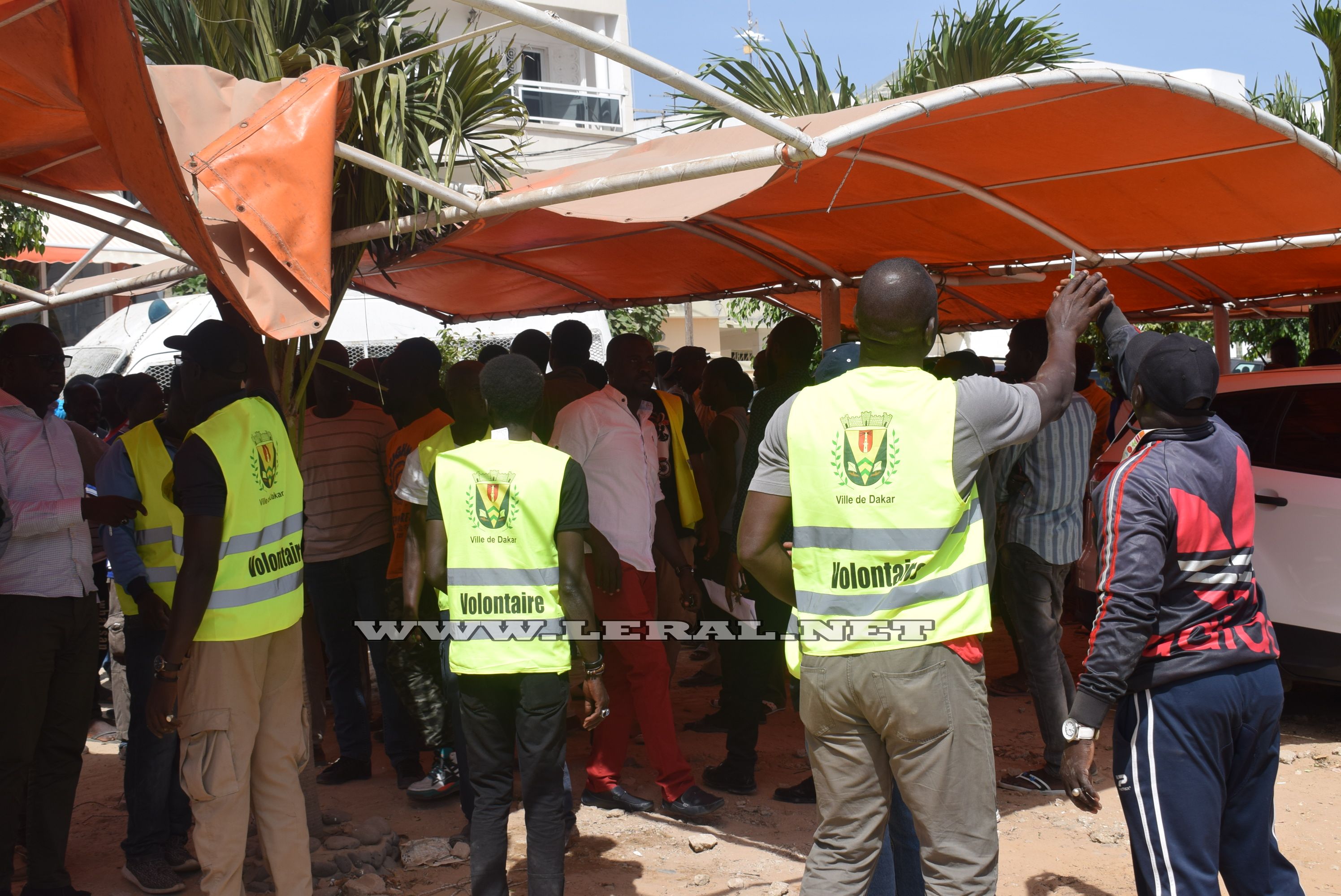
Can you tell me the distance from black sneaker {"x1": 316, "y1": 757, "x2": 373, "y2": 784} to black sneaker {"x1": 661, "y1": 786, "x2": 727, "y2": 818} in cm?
161

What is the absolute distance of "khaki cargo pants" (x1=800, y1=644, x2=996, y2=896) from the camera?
8.62 feet

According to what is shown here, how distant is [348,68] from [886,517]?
2.98 m

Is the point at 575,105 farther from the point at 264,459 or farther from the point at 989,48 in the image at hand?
the point at 264,459

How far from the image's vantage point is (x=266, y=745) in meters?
3.59

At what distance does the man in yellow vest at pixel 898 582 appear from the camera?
104 inches

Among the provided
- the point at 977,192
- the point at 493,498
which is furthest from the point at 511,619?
the point at 977,192

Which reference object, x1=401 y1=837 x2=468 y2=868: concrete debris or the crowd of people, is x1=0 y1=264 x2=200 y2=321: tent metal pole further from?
x1=401 y1=837 x2=468 y2=868: concrete debris

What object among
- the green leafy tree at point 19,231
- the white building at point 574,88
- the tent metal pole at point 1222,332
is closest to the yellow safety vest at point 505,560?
the tent metal pole at point 1222,332

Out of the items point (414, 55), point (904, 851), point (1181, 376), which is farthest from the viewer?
point (414, 55)

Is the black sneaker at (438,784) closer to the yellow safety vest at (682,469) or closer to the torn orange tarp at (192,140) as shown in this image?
the yellow safety vest at (682,469)

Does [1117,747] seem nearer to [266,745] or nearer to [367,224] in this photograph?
[266,745]

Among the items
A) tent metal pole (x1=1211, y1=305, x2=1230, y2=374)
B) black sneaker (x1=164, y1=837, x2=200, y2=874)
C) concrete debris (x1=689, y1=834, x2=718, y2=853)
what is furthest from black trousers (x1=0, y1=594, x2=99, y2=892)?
tent metal pole (x1=1211, y1=305, x2=1230, y2=374)

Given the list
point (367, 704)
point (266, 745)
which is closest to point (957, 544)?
point (266, 745)

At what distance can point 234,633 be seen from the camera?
3438 millimetres
